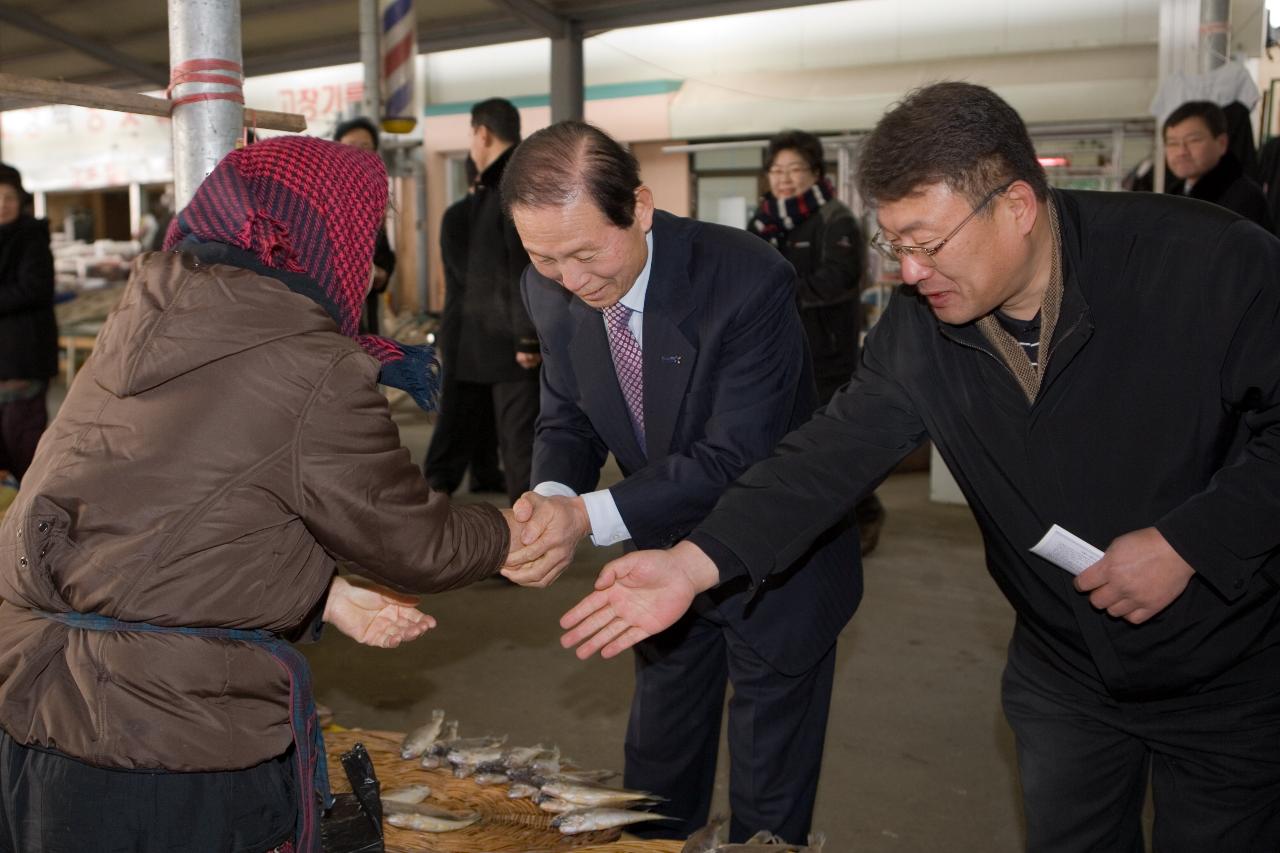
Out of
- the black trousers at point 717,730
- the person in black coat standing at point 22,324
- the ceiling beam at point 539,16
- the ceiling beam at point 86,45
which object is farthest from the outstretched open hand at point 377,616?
the ceiling beam at point 86,45

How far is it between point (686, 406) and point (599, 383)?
199 mm

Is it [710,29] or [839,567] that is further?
[710,29]

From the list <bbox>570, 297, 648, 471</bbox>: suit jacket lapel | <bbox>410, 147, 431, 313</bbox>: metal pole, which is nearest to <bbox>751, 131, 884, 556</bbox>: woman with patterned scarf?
<bbox>570, 297, 648, 471</bbox>: suit jacket lapel

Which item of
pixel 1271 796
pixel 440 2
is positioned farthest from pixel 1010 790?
pixel 440 2

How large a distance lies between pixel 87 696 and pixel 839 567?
1446mm

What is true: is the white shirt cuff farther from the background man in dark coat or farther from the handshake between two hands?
the background man in dark coat

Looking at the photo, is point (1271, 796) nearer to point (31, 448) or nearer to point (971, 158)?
point (971, 158)

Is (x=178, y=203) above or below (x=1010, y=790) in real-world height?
above

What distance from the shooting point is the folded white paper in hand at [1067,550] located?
1729 millimetres

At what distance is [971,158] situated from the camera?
1646 millimetres

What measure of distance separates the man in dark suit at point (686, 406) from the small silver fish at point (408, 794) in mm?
683

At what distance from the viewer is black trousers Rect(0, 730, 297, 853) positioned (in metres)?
1.49

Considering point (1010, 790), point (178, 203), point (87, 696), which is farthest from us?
point (1010, 790)

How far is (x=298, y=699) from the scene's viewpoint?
1.56 metres
